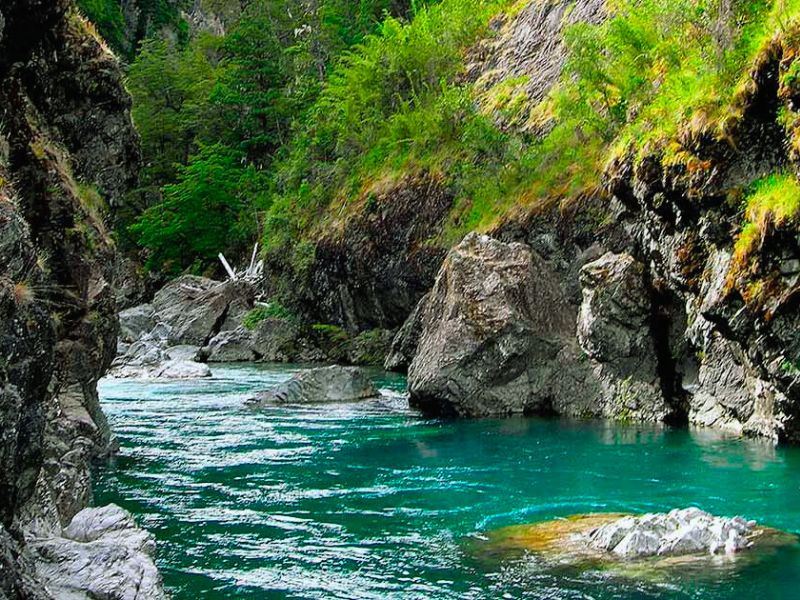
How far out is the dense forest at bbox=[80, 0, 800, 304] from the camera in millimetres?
18875

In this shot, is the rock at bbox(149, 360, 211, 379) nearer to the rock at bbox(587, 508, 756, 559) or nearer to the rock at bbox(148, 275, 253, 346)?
the rock at bbox(148, 275, 253, 346)

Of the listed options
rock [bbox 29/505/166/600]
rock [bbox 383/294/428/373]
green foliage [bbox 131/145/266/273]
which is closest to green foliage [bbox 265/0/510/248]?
rock [bbox 383/294/428/373]

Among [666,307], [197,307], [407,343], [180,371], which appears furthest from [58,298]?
[197,307]

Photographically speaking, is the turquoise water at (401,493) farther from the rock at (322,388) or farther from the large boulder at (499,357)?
the rock at (322,388)

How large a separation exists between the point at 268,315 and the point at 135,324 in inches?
290

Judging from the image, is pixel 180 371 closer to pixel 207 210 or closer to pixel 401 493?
pixel 401 493

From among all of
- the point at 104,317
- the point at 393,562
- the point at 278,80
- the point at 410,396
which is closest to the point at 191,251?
the point at 278,80

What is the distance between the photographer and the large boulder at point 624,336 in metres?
20.5

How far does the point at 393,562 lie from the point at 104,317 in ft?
29.3

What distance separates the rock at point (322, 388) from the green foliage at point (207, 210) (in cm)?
3037

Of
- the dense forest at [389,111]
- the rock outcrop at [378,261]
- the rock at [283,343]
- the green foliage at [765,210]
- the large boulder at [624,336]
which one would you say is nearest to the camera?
the green foliage at [765,210]

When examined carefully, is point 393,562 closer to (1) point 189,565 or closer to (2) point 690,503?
(1) point 189,565

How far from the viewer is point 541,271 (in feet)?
75.9

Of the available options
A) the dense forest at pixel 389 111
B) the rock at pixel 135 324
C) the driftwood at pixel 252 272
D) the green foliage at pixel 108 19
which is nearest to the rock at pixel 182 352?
the rock at pixel 135 324
